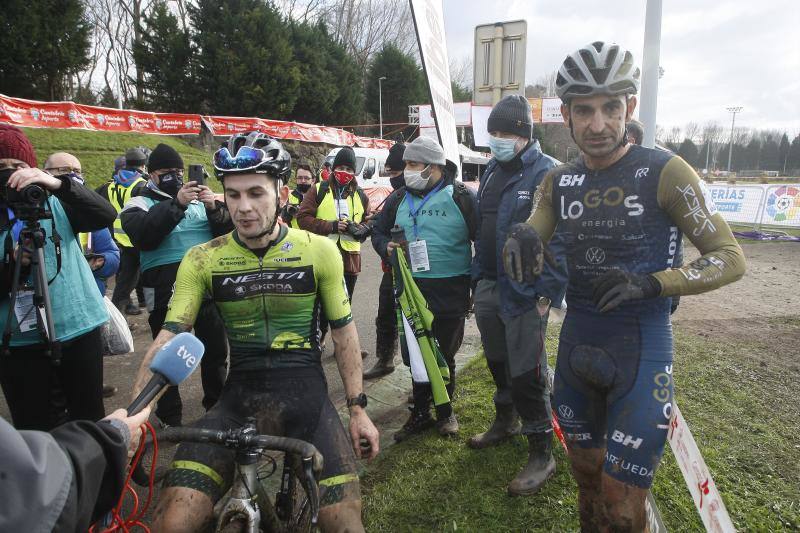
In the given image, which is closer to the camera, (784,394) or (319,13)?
(784,394)

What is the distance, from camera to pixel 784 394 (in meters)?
4.50

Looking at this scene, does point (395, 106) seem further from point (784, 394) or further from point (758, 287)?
point (784, 394)

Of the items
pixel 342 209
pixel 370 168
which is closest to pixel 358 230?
pixel 342 209

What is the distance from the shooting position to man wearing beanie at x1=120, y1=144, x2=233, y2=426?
11.9 ft

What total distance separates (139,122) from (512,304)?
24106mm

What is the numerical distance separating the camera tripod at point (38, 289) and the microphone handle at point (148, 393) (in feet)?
5.03

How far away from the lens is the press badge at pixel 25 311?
8.87ft

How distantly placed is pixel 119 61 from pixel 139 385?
44786 millimetres

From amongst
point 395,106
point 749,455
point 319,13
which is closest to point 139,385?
point 749,455

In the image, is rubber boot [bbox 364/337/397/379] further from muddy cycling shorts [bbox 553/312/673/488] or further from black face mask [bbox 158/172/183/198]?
muddy cycling shorts [bbox 553/312/673/488]

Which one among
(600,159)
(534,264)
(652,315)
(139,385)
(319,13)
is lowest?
(139,385)

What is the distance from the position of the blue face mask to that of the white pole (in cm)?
86

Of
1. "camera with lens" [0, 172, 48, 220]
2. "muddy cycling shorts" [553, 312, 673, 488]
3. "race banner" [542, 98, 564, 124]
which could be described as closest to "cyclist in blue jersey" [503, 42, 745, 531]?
"muddy cycling shorts" [553, 312, 673, 488]

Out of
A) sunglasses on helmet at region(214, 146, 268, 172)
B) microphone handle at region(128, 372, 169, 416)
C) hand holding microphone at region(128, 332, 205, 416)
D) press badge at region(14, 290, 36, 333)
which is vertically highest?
sunglasses on helmet at region(214, 146, 268, 172)
